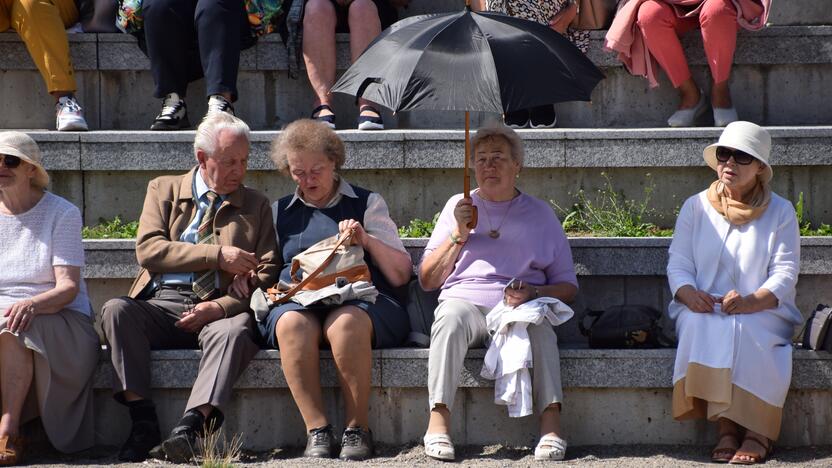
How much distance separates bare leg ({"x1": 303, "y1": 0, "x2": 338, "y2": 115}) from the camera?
718 centimetres

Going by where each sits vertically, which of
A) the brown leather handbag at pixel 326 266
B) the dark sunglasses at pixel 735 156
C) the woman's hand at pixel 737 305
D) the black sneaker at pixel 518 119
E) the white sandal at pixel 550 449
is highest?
the black sneaker at pixel 518 119

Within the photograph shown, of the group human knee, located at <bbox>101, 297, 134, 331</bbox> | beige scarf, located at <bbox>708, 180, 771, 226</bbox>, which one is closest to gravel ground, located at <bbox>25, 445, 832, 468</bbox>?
human knee, located at <bbox>101, 297, 134, 331</bbox>

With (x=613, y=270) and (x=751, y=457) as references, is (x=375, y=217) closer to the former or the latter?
(x=613, y=270)

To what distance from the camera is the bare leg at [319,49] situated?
718 cm

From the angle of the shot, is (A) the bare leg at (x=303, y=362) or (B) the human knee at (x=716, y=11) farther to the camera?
(B) the human knee at (x=716, y=11)

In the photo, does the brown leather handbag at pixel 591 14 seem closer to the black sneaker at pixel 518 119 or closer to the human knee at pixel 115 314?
the black sneaker at pixel 518 119

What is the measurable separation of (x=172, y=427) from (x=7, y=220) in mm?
1186

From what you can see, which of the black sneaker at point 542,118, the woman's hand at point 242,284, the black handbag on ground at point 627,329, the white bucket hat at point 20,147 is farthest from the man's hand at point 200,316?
the black sneaker at point 542,118

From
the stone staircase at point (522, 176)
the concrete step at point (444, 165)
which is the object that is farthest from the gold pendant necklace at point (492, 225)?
the concrete step at point (444, 165)

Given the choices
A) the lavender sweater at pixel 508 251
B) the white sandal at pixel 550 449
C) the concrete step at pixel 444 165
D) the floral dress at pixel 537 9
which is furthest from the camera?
the floral dress at pixel 537 9

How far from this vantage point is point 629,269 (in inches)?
241

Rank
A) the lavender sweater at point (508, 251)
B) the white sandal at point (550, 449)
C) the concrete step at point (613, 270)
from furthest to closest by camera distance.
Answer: the concrete step at point (613, 270) → the lavender sweater at point (508, 251) → the white sandal at point (550, 449)

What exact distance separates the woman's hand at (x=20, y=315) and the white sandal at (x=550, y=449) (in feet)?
7.37

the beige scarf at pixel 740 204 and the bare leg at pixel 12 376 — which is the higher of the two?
the beige scarf at pixel 740 204
